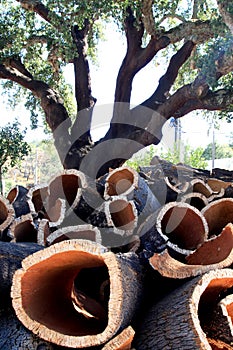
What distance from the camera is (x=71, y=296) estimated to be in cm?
180

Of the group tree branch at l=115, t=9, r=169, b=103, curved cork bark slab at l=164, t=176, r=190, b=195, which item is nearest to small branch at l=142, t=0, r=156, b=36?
tree branch at l=115, t=9, r=169, b=103

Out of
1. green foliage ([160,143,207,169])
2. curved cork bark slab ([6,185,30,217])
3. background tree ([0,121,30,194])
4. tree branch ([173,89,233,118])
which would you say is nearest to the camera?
curved cork bark slab ([6,185,30,217])

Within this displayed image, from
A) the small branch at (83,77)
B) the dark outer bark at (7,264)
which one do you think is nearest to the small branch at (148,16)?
the small branch at (83,77)

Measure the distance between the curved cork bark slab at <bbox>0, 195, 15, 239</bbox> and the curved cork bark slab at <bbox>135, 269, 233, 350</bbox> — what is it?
1343mm

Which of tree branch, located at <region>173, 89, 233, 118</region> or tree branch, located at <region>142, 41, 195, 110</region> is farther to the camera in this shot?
tree branch, located at <region>142, 41, 195, 110</region>

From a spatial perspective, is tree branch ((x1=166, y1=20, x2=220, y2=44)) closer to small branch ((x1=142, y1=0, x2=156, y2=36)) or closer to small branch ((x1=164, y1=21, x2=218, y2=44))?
small branch ((x1=164, y1=21, x2=218, y2=44))

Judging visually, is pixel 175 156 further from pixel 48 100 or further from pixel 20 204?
pixel 20 204

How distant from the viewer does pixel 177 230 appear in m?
2.54

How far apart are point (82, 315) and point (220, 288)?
1.86 feet

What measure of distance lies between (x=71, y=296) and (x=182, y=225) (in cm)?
98

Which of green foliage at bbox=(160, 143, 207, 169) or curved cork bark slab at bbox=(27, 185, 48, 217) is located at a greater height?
green foliage at bbox=(160, 143, 207, 169)

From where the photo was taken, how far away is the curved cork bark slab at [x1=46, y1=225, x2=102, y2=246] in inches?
91.8

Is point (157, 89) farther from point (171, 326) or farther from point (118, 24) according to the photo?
point (171, 326)

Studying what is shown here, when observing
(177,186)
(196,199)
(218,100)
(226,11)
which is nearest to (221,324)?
(196,199)
